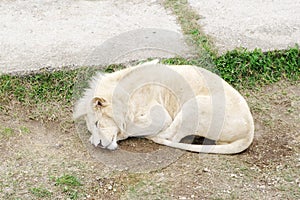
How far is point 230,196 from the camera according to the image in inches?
171

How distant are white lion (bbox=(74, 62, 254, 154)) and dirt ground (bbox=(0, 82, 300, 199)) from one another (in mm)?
148

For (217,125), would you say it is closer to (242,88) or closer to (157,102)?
(157,102)

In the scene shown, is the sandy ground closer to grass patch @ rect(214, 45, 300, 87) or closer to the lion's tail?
grass patch @ rect(214, 45, 300, 87)

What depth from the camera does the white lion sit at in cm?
475

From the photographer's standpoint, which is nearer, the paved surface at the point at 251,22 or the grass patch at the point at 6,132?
the grass patch at the point at 6,132

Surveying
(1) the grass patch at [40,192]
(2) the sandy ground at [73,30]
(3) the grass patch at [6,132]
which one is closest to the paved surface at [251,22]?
(2) the sandy ground at [73,30]

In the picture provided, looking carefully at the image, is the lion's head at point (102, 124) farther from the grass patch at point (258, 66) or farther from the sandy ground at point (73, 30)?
the grass patch at point (258, 66)

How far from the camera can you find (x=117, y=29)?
6.43 metres

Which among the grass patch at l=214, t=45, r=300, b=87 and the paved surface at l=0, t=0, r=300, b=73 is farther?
the paved surface at l=0, t=0, r=300, b=73

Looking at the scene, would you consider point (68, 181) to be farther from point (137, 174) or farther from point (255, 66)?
point (255, 66)

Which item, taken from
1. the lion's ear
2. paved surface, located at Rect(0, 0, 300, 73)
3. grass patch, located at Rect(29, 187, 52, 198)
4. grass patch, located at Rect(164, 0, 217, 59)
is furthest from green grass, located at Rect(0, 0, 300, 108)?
grass patch, located at Rect(29, 187, 52, 198)

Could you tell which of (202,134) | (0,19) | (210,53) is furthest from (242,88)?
(0,19)

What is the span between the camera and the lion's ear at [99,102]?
472 centimetres

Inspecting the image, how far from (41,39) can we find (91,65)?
0.82 metres
